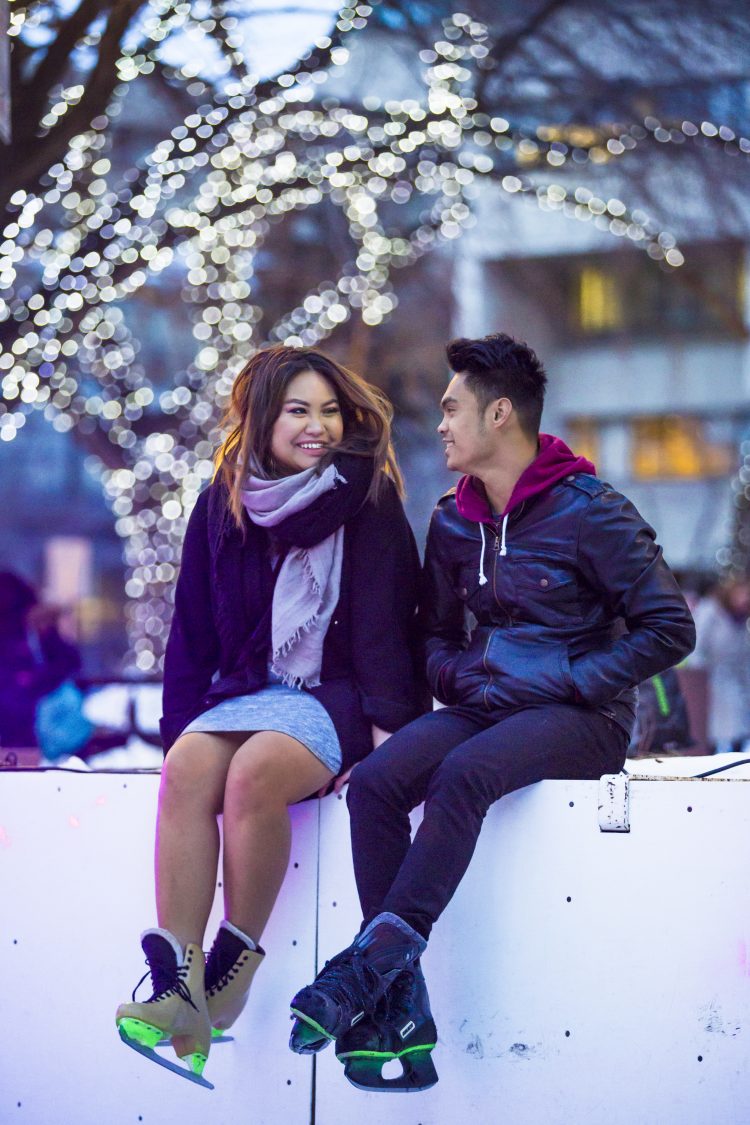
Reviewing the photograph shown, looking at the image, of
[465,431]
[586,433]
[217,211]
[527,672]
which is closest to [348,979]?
[527,672]

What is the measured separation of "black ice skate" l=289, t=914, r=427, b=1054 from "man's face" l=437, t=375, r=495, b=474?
4.06 feet

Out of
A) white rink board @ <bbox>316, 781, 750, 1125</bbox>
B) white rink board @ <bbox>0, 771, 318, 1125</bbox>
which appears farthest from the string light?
white rink board @ <bbox>316, 781, 750, 1125</bbox>

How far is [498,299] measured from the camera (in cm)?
1950

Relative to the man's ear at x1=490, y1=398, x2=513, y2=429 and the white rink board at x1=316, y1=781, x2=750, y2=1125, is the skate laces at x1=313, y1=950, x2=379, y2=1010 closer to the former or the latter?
the white rink board at x1=316, y1=781, x2=750, y2=1125

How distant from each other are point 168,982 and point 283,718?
27.6 inches

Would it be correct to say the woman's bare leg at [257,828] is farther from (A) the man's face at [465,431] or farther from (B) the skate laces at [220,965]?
(A) the man's face at [465,431]

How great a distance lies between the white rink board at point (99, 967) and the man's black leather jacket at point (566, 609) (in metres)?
0.59

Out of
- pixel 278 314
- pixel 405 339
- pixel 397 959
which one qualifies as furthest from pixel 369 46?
pixel 397 959

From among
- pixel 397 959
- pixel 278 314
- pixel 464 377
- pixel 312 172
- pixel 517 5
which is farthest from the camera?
pixel 278 314

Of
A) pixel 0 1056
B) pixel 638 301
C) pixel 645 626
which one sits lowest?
pixel 0 1056

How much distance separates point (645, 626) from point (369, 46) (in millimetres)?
6955

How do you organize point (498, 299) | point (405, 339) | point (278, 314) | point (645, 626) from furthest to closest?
point (498, 299)
point (405, 339)
point (278, 314)
point (645, 626)

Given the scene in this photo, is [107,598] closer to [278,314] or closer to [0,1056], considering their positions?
[278,314]

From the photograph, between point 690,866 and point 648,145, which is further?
point 648,145
